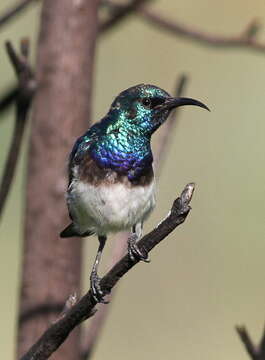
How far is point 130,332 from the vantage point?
21.1 ft

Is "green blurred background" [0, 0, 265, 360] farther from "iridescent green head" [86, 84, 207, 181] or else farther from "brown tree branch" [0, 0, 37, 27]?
"iridescent green head" [86, 84, 207, 181]

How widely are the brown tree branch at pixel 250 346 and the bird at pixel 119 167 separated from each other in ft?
1.96

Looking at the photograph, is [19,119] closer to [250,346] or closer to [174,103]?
[174,103]

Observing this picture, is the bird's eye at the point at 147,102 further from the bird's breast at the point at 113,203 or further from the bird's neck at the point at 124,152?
the bird's breast at the point at 113,203

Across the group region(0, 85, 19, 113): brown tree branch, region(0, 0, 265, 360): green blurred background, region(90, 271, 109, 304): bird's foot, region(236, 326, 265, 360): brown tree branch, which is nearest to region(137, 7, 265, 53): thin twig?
region(0, 85, 19, 113): brown tree branch

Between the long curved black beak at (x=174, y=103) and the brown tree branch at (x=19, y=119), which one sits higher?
the brown tree branch at (x=19, y=119)

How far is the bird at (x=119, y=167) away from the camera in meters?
3.35

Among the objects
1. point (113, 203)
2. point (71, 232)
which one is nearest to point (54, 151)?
point (71, 232)

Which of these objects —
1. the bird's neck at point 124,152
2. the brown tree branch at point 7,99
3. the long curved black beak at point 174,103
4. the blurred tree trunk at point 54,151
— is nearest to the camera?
the long curved black beak at point 174,103

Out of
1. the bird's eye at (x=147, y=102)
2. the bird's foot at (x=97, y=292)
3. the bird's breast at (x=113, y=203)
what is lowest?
the bird's foot at (x=97, y=292)

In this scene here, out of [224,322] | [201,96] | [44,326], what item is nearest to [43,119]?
[44,326]

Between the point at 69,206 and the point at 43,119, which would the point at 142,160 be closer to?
the point at 69,206

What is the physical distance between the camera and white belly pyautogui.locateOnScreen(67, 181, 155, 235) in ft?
11.0

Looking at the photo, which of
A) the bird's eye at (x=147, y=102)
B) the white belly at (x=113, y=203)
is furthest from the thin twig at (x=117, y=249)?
the bird's eye at (x=147, y=102)
